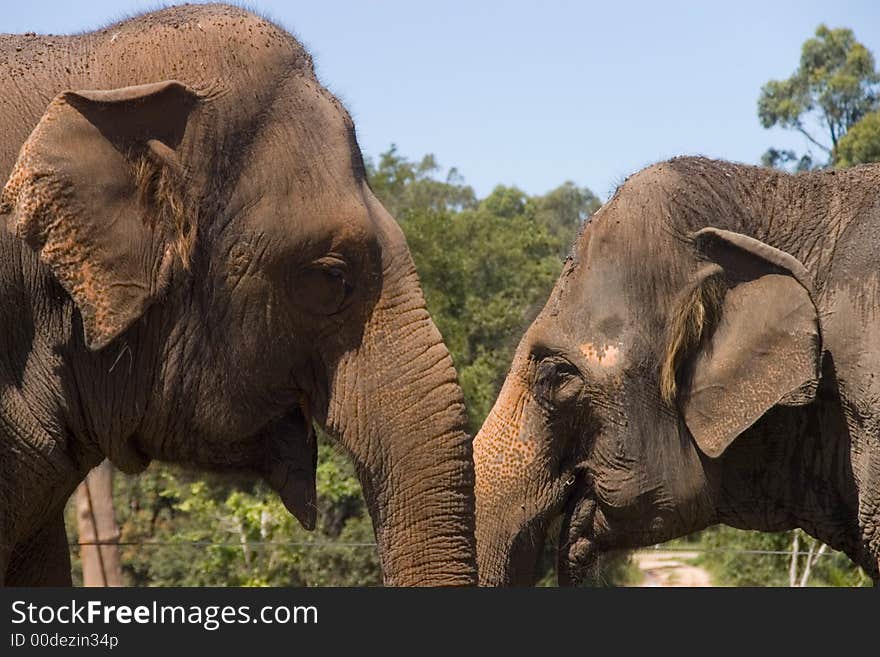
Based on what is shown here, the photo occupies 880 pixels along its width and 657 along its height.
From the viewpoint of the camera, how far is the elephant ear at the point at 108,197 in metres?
2.93

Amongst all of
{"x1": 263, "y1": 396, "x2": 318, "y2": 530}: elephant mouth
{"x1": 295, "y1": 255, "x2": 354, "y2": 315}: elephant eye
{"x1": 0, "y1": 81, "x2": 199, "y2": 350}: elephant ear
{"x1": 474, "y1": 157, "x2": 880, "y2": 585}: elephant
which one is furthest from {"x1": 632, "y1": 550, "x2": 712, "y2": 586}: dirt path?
{"x1": 0, "y1": 81, "x2": 199, "y2": 350}: elephant ear

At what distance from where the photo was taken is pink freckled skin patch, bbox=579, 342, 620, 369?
14.8ft

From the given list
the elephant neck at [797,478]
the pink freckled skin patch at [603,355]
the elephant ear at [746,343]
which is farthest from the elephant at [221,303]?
the elephant neck at [797,478]

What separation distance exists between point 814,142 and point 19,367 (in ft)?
60.7

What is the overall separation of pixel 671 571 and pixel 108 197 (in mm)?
17926

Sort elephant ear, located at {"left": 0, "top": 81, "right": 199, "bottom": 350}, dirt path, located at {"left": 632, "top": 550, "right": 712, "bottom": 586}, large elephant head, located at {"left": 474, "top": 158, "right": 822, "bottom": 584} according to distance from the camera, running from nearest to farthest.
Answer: elephant ear, located at {"left": 0, "top": 81, "right": 199, "bottom": 350} < large elephant head, located at {"left": 474, "top": 158, "right": 822, "bottom": 584} < dirt path, located at {"left": 632, "top": 550, "right": 712, "bottom": 586}

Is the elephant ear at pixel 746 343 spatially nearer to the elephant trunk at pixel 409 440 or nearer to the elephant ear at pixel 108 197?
the elephant trunk at pixel 409 440

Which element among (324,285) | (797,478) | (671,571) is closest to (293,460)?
(324,285)

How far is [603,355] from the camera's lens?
452 cm

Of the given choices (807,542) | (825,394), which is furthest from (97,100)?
(807,542)

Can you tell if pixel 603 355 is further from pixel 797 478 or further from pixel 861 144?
pixel 861 144

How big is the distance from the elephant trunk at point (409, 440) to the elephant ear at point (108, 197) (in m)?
0.44

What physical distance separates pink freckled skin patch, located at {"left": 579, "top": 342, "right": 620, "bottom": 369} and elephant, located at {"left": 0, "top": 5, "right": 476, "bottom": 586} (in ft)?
4.72

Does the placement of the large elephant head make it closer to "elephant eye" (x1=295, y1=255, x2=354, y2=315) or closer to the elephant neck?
the elephant neck
